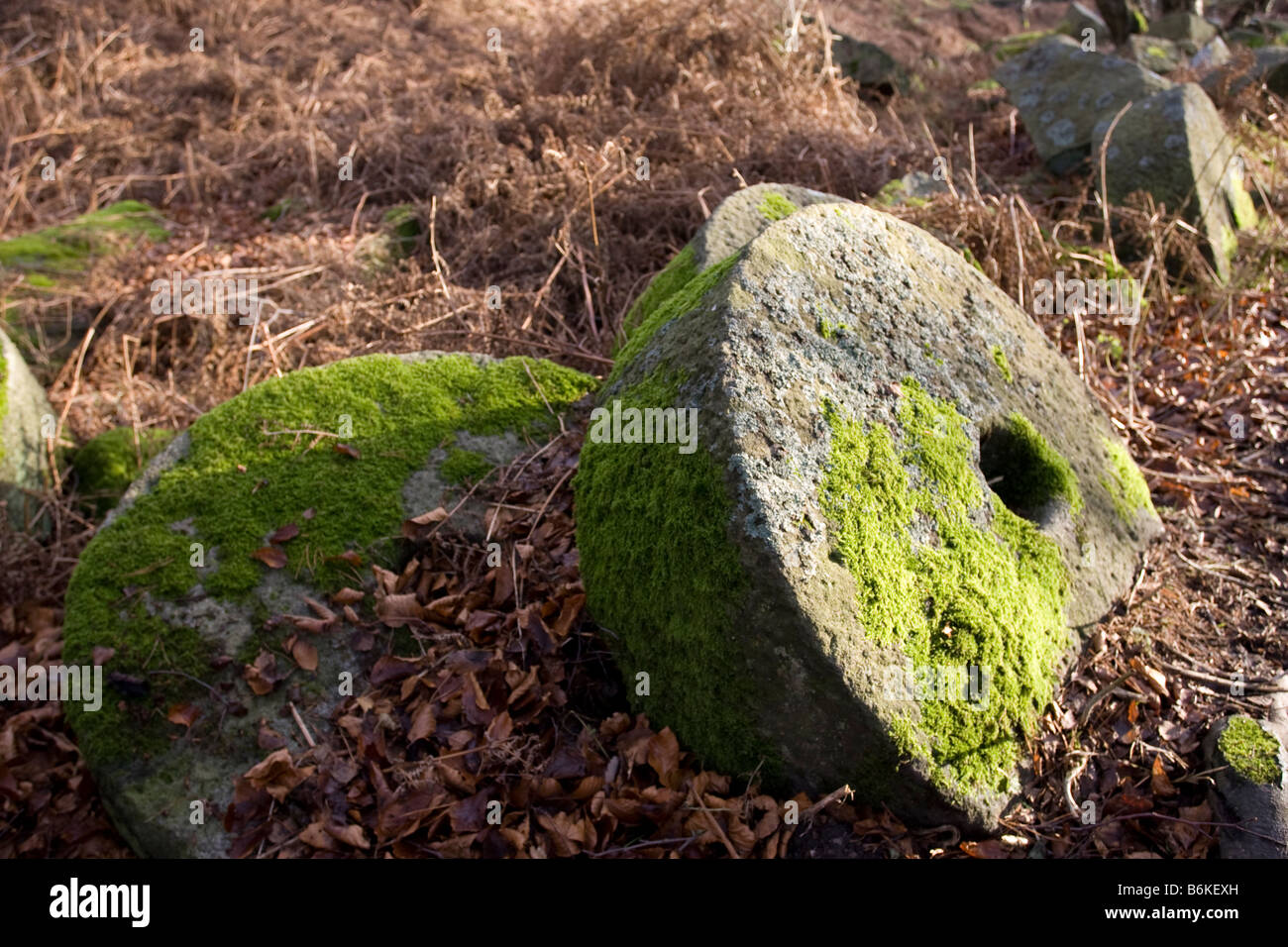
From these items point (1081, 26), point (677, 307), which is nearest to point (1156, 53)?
point (1081, 26)

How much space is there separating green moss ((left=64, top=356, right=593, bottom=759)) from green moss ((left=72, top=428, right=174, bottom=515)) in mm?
1552

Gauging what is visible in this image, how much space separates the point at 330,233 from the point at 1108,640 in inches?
249

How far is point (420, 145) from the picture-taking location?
307 inches

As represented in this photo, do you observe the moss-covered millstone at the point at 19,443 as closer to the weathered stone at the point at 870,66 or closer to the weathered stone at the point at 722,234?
the weathered stone at the point at 722,234

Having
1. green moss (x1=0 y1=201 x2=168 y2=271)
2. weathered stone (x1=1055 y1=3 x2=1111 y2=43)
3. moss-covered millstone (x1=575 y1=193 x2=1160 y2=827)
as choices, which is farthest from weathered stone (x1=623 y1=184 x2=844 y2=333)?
weathered stone (x1=1055 y1=3 x2=1111 y2=43)

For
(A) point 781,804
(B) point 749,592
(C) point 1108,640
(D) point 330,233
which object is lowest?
(A) point 781,804

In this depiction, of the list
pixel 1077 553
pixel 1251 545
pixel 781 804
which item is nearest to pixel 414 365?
pixel 781 804

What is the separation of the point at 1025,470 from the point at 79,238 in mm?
7273

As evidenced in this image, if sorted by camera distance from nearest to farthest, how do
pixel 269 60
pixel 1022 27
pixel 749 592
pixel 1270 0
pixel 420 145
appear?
pixel 749 592
pixel 420 145
pixel 269 60
pixel 1270 0
pixel 1022 27

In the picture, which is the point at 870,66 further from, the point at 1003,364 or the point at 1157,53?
the point at 1003,364

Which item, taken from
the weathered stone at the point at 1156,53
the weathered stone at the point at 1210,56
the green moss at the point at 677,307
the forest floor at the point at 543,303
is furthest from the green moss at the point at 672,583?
the weathered stone at the point at 1210,56

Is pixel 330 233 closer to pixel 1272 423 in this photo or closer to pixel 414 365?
pixel 414 365

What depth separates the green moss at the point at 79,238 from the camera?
6809 millimetres

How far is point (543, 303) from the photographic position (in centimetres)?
590
